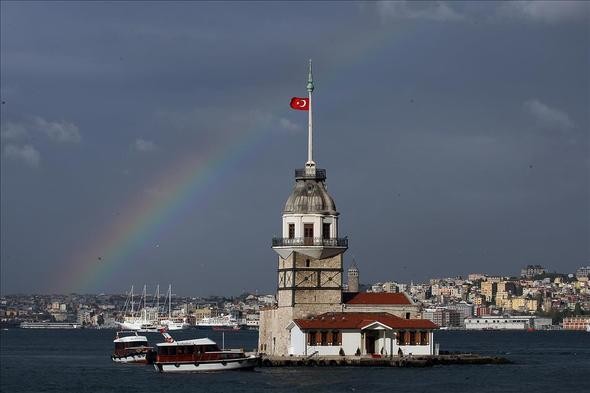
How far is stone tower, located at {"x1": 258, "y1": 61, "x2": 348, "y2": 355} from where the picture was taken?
282 ft

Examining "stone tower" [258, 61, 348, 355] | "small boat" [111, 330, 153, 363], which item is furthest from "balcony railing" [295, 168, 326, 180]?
"small boat" [111, 330, 153, 363]

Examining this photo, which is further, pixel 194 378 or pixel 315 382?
pixel 194 378

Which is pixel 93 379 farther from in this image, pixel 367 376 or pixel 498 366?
pixel 498 366

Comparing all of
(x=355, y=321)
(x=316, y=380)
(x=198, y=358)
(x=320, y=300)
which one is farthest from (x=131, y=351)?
(x=316, y=380)

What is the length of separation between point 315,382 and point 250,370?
1106 cm

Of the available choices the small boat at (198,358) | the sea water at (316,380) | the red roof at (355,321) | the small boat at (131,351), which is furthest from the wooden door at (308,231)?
the small boat at (131,351)

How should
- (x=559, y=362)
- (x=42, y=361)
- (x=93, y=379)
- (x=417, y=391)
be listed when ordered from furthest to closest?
(x=42, y=361) < (x=559, y=362) < (x=93, y=379) < (x=417, y=391)

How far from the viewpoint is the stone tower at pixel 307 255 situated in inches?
3383

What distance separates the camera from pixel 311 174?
287 ft

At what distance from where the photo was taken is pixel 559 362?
103875 mm

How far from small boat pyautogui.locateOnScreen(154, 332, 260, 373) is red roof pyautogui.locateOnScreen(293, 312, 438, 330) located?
13.2 ft

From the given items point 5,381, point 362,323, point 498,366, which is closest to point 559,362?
point 498,366

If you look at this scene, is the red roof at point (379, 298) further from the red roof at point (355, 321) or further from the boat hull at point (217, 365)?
the boat hull at point (217, 365)

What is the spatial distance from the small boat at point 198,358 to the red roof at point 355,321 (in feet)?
13.2
